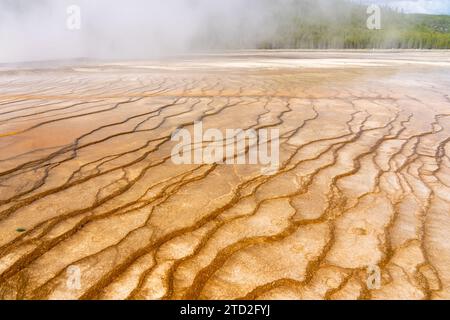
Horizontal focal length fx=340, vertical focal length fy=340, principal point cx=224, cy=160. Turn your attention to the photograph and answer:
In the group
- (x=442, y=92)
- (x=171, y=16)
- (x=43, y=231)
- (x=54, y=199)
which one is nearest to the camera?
(x=43, y=231)

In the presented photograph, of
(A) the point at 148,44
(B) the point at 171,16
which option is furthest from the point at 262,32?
(A) the point at 148,44

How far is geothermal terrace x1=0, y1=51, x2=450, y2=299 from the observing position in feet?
4.85

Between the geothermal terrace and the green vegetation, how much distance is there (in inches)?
1652

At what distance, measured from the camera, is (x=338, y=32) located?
192 feet

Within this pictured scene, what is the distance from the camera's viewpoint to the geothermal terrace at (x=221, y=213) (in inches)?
58.2

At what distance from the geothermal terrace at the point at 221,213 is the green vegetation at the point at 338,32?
42.0 metres

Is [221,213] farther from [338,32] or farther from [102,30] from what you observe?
[338,32]

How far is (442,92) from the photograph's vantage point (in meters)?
6.38

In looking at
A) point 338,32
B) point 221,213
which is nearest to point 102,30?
point 221,213

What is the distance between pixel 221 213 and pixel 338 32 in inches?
2515

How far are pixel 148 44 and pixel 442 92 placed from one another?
82.4 ft

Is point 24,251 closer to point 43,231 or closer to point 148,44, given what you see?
point 43,231

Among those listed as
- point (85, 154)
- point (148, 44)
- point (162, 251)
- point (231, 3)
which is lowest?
point (162, 251)

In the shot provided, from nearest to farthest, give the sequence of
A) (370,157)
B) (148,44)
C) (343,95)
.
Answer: (370,157) → (343,95) → (148,44)
